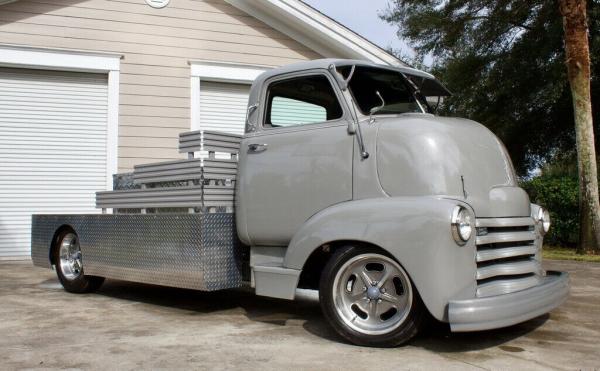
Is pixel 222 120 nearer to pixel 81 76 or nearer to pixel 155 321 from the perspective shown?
pixel 81 76

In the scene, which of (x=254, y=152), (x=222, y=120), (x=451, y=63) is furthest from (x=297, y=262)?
(x=451, y=63)

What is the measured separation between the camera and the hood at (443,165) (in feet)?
14.3

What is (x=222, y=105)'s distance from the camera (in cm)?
1088

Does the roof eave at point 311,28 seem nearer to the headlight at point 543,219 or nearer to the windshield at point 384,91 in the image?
the windshield at point 384,91

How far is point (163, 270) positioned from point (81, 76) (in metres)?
5.77

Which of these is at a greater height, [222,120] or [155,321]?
[222,120]

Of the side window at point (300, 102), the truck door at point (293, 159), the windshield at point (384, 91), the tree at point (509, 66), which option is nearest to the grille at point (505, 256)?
the truck door at point (293, 159)

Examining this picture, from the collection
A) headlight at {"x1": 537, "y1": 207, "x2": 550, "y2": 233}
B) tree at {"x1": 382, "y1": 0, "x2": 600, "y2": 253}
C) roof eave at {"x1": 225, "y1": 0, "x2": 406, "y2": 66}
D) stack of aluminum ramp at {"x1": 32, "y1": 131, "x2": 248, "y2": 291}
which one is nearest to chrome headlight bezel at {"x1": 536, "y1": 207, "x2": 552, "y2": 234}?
headlight at {"x1": 537, "y1": 207, "x2": 550, "y2": 233}

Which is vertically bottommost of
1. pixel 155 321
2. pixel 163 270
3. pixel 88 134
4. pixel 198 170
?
pixel 155 321

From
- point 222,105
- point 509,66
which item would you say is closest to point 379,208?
point 222,105

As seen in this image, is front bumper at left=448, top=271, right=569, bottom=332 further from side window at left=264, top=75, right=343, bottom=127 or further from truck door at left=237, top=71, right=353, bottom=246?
side window at left=264, top=75, right=343, bottom=127

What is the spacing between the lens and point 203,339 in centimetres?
460

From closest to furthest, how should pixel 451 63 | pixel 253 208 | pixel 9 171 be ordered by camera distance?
pixel 253 208 → pixel 9 171 → pixel 451 63

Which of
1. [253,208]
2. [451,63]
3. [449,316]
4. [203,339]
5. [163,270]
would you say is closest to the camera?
[449,316]
